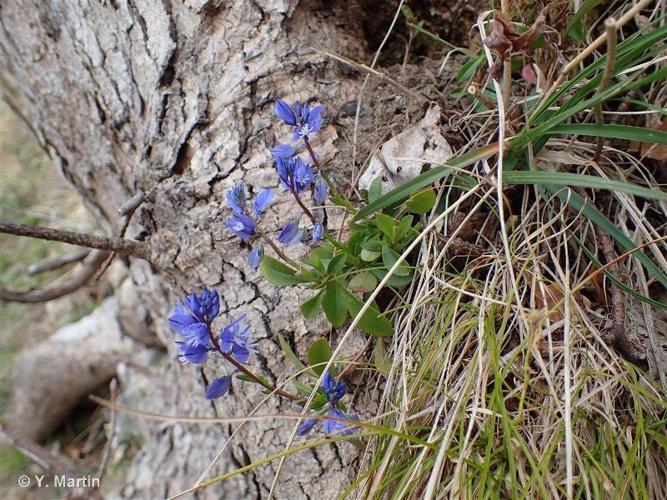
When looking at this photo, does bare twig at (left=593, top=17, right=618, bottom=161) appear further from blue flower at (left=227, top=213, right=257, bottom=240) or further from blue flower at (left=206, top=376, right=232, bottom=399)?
blue flower at (left=206, top=376, right=232, bottom=399)

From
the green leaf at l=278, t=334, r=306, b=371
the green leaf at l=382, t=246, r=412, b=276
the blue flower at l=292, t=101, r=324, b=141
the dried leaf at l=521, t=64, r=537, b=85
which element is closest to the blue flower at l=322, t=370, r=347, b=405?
the green leaf at l=278, t=334, r=306, b=371

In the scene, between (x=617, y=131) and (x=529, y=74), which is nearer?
(x=617, y=131)

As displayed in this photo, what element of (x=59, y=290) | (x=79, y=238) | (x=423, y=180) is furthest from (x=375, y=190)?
(x=59, y=290)

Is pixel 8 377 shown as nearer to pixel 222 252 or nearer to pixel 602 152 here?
pixel 222 252

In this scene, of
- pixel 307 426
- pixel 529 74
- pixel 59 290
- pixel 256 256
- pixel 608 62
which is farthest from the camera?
pixel 59 290

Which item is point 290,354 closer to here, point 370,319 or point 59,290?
point 370,319

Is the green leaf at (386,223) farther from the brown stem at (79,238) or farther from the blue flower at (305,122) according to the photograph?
the brown stem at (79,238)

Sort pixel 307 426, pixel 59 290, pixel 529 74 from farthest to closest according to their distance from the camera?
pixel 59 290 < pixel 529 74 < pixel 307 426
